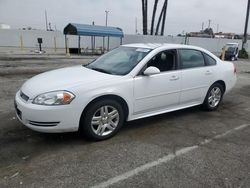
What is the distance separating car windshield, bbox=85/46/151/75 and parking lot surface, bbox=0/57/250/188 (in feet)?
3.51

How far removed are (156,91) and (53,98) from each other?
71.6 inches

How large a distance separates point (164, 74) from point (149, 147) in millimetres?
1445

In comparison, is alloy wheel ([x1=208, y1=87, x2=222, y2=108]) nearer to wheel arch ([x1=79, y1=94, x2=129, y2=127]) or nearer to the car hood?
wheel arch ([x1=79, y1=94, x2=129, y2=127])

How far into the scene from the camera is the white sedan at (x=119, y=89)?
3789 millimetres

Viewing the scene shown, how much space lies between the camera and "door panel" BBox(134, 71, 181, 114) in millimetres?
4488

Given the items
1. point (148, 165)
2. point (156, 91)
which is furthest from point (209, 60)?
point (148, 165)

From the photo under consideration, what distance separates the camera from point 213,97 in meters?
5.97

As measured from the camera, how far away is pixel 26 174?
10.4 ft

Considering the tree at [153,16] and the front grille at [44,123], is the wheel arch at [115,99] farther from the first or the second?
the tree at [153,16]

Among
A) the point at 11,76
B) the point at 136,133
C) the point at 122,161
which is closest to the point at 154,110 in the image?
the point at 136,133

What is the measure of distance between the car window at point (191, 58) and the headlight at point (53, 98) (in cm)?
248

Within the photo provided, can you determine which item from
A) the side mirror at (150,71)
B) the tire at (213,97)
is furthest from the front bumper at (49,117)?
the tire at (213,97)

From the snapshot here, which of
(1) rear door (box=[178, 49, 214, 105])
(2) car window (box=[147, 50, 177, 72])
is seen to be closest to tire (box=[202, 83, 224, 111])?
(1) rear door (box=[178, 49, 214, 105])

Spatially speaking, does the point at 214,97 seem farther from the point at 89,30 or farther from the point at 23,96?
the point at 89,30
